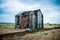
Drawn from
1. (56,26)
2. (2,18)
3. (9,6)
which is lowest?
(56,26)

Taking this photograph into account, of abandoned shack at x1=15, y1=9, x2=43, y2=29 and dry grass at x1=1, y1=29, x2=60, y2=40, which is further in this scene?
abandoned shack at x1=15, y1=9, x2=43, y2=29

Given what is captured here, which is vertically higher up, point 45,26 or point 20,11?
point 20,11

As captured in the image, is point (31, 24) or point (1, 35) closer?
point (1, 35)

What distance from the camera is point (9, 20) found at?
3.57 m

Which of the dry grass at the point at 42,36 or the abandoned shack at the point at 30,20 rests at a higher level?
the abandoned shack at the point at 30,20

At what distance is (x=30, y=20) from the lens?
3.69 metres

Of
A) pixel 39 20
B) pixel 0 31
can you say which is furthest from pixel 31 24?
pixel 0 31

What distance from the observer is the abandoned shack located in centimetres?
365

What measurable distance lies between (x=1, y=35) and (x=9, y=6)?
75 cm

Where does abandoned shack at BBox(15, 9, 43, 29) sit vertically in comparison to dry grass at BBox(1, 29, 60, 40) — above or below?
above

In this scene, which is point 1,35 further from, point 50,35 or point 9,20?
point 50,35

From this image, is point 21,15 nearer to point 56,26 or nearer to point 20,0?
point 20,0

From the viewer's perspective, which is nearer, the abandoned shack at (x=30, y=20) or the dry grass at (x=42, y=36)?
the dry grass at (x=42, y=36)

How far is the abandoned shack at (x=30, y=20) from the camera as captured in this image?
12.0ft
